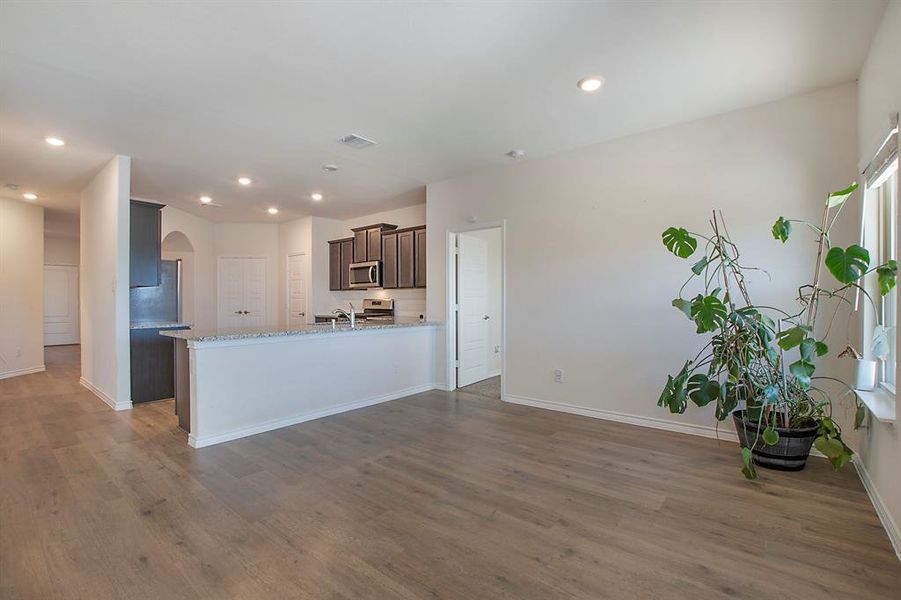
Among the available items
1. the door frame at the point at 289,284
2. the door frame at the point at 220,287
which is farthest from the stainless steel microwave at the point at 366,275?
the door frame at the point at 220,287

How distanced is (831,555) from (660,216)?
2698mm

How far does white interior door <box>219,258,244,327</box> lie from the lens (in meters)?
8.40

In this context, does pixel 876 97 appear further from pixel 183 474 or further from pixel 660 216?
pixel 183 474

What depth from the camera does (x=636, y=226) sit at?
398 cm

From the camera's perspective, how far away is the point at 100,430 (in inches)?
153

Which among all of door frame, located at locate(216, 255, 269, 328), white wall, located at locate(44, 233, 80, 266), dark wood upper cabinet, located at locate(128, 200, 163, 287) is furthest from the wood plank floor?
white wall, located at locate(44, 233, 80, 266)

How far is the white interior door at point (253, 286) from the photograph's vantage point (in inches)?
336

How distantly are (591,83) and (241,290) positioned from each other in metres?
7.65

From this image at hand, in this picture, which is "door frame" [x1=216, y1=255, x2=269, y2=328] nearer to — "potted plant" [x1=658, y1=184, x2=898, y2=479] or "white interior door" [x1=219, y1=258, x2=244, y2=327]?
"white interior door" [x1=219, y1=258, x2=244, y2=327]

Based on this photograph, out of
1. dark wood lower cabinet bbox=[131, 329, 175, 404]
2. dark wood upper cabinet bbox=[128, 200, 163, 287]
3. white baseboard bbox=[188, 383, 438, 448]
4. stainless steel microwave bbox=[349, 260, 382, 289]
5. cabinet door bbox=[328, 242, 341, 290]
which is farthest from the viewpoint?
cabinet door bbox=[328, 242, 341, 290]

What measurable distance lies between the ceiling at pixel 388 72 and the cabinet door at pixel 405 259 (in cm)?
192

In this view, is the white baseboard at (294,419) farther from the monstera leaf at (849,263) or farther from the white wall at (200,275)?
the white wall at (200,275)

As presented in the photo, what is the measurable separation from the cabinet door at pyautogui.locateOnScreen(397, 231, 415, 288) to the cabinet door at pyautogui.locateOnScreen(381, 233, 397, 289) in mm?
86

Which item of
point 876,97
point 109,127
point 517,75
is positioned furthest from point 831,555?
point 109,127
